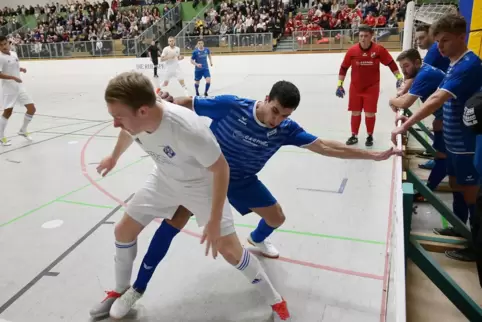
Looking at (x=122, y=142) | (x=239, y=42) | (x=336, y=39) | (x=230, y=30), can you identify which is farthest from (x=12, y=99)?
(x=230, y=30)

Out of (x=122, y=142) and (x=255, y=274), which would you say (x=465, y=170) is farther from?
(x=122, y=142)

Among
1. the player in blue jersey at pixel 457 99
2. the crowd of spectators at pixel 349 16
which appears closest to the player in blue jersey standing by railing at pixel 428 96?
the player in blue jersey at pixel 457 99

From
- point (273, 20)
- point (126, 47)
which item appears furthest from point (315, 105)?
point (126, 47)

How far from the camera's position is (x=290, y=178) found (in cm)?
480

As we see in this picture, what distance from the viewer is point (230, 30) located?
1798 cm

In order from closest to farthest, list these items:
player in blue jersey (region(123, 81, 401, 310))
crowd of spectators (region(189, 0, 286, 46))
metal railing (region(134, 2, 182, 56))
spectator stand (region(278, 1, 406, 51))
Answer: player in blue jersey (region(123, 81, 401, 310))
spectator stand (region(278, 1, 406, 51))
crowd of spectators (region(189, 0, 286, 46))
metal railing (region(134, 2, 182, 56))

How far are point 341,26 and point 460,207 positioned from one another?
1350 cm

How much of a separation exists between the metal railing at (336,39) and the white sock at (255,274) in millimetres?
12742

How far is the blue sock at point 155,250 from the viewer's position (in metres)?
2.40

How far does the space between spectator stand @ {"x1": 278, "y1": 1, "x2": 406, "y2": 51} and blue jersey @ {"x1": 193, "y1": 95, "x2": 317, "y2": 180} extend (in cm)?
1229

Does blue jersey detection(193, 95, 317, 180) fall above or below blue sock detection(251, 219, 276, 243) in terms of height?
above

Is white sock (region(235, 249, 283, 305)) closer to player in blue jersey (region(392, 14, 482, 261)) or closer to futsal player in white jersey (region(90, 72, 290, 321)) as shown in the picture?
futsal player in white jersey (region(90, 72, 290, 321))

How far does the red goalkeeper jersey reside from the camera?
5855 millimetres

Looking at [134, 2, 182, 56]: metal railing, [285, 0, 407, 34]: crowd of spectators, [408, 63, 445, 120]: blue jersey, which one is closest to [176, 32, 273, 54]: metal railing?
[285, 0, 407, 34]: crowd of spectators
